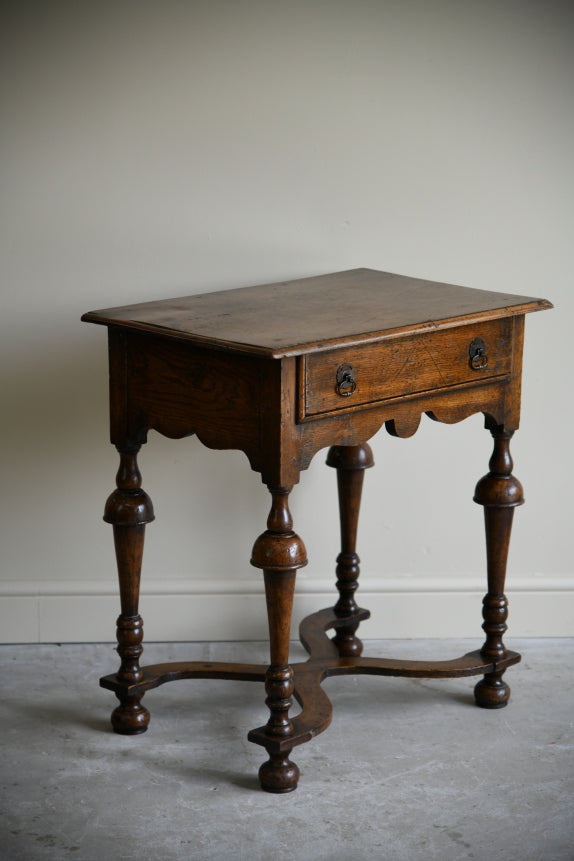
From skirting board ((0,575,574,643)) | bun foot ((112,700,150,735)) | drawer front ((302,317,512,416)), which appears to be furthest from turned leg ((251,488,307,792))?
skirting board ((0,575,574,643))

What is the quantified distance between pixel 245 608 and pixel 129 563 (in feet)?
2.14

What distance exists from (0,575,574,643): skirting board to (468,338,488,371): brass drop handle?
888 mm

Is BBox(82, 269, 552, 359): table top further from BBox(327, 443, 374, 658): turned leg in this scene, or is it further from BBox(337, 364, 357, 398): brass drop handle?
BBox(327, 443, 374, 658): turned leg

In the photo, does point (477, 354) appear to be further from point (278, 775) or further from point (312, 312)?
point (278, 775)

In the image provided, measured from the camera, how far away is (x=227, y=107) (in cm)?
289

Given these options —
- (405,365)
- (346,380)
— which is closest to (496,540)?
(405,365)

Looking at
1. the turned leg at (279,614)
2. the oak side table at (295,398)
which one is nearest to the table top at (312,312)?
the oak side table at (295,398)

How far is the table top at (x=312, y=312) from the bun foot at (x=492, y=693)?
90 centimetres

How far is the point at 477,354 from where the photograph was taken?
246 cm

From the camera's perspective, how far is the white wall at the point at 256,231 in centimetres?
287

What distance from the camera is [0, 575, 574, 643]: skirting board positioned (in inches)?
121

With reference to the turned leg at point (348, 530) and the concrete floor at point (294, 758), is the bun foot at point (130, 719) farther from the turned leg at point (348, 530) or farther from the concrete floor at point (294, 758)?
the turned leg at point (348, 530)

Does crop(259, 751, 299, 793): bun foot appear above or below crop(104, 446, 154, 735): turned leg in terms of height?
below

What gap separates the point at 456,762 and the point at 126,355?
111 centimetres
